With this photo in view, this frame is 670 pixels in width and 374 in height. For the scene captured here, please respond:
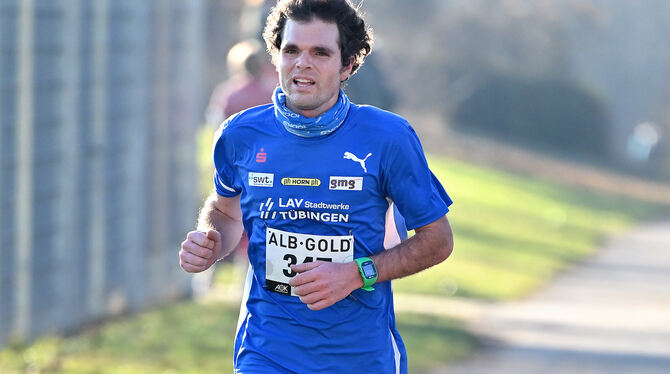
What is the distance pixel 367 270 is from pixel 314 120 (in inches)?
20.7

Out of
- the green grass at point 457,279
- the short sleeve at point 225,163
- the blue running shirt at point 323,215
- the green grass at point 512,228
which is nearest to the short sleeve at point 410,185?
the blue running shirt at point 323,215

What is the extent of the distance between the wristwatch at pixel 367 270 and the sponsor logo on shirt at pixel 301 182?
0.95 ft

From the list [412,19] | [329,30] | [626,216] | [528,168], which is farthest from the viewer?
[412,19]

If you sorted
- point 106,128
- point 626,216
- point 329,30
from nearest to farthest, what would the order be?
point 329,30, point 106,128, point 626,216

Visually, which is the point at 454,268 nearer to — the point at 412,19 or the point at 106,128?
the point at 106,128

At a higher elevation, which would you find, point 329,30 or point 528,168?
point 329,30

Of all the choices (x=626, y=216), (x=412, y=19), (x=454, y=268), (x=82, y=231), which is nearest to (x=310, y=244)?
(x=82, y=231)

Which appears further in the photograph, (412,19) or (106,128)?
(412,19)

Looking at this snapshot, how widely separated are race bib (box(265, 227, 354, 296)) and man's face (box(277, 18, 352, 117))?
42 cm

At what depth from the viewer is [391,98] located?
34.4 ft

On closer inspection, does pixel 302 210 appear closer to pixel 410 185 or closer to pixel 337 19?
pixel 410 185

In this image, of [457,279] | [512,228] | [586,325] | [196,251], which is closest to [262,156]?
[196,251]

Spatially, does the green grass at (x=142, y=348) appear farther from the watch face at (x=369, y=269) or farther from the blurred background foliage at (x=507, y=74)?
the blurred background foliage at (x=507, y=74)

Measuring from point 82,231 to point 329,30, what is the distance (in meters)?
6.63
